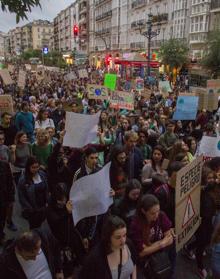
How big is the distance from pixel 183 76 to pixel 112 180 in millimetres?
32999

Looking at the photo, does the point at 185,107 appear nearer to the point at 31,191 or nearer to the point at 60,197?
the point at 31,191

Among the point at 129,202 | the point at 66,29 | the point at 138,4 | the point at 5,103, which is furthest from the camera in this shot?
the point at 66,29

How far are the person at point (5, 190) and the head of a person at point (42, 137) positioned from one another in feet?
3.80

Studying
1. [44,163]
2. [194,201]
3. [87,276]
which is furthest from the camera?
[44,163]

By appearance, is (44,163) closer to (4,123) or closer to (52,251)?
(4,123)

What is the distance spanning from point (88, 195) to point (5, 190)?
1.95 metres

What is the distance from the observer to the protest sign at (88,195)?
3.55 m

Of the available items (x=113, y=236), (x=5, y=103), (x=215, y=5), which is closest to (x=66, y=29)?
(x=215, y=5)

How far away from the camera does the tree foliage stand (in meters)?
34.2

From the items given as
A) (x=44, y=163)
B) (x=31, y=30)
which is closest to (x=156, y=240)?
(x=44, y=163)

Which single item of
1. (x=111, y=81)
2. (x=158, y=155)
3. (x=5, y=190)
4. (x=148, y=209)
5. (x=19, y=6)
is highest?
(x=19, y=6)

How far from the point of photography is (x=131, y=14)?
198ft

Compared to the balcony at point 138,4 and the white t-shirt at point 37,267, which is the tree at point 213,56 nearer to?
the white t-shirt at point 37,267

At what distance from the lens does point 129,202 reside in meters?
4.11
